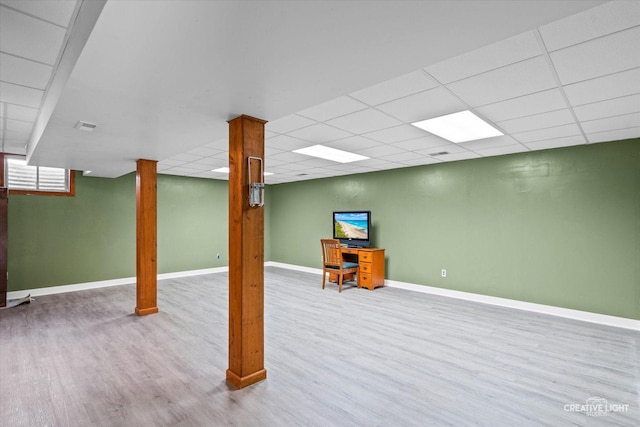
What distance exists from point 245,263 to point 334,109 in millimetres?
1608

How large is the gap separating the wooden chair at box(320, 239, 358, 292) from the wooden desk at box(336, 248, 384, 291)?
0.50ft

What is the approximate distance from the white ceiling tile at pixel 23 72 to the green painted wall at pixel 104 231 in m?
4.21

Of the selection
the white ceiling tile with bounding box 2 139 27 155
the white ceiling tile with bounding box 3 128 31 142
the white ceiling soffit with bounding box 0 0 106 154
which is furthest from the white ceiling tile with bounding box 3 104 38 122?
the white ceiling tile with bounding box 2 139 27 155

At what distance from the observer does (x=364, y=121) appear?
3281 mm

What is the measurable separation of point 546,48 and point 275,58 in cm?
165

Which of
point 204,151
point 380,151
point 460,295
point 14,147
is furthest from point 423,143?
point 14,147

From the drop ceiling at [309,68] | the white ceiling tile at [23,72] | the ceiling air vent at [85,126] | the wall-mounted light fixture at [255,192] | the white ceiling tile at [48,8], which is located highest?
the white ceiling tile at [48,8]

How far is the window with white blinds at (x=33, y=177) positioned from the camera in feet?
17.7

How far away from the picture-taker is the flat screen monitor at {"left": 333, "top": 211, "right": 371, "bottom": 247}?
6438 millimetres

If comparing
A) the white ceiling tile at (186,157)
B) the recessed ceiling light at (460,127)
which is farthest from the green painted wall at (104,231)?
the recessed ceiling light at (460,127)

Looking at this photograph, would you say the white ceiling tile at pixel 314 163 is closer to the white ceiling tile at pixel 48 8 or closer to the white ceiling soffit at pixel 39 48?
the white ceiling soffit at pixel 39 48

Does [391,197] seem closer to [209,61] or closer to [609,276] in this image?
[609,276]

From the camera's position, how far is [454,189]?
5.46 meters

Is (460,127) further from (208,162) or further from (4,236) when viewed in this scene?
(4,236)
